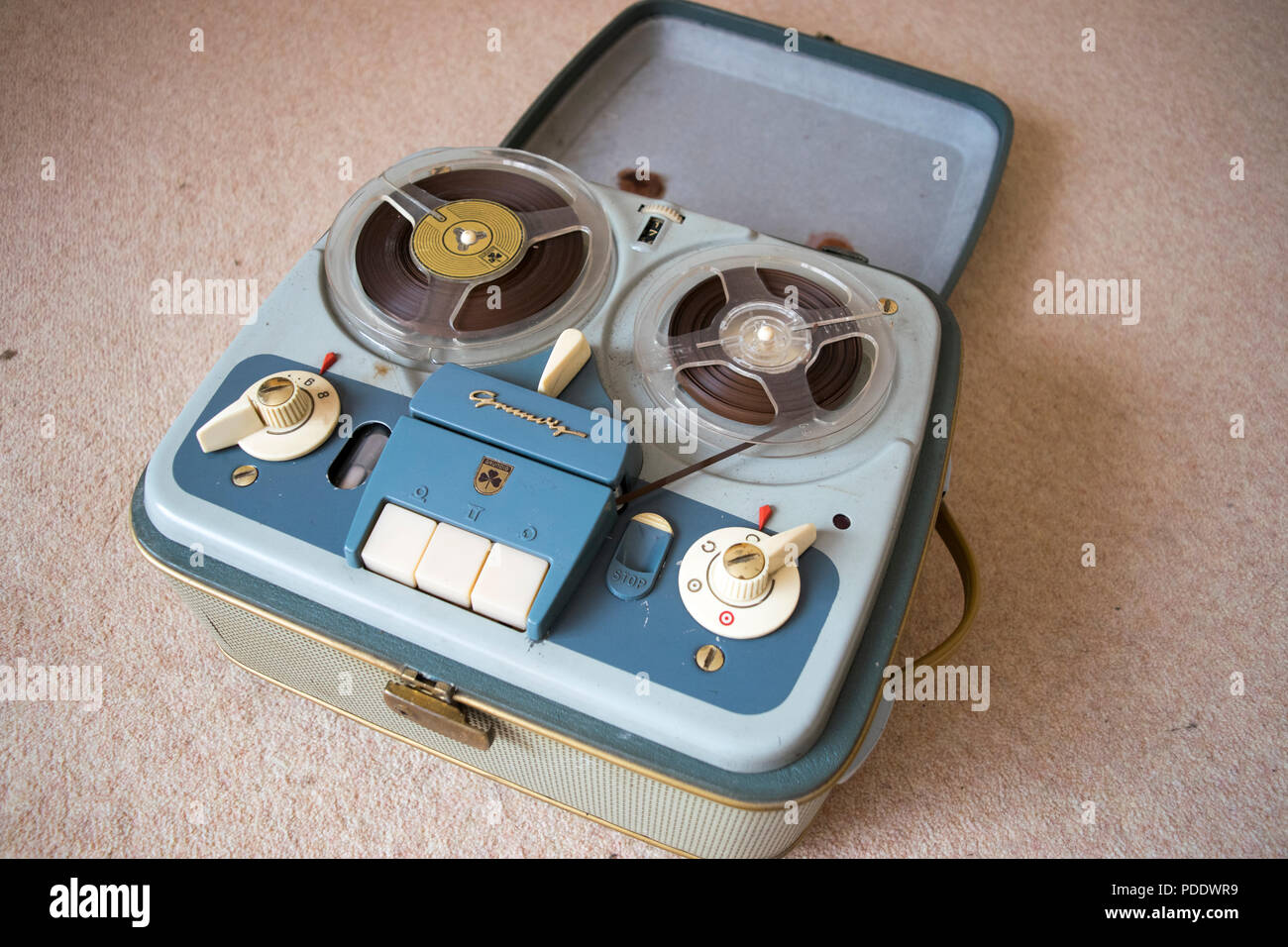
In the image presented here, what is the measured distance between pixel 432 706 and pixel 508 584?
16cm

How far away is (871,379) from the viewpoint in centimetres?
105

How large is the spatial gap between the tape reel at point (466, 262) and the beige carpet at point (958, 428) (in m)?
0.47

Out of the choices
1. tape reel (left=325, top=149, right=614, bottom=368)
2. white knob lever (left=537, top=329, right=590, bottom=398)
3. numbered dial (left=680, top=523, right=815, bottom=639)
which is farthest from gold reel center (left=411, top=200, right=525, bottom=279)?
numbered dial (left=680, top=523, right=815, bottom=639)

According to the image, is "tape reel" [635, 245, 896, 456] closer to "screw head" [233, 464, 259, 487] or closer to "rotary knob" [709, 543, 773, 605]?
"rotary knob" [709, 543, 773, 605]

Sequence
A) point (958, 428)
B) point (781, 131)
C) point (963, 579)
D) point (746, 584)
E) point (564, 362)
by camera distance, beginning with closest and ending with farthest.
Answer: point (746, 584) → point (564, 362) → point (963, 579) → point (958, 428) → point (781, 131)

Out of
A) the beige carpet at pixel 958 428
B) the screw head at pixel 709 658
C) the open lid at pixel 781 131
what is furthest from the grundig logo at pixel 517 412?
the open lid at pixel 781 131

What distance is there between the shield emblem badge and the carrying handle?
0.50 m

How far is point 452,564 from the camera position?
904 mm

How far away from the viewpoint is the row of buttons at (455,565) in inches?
35.1

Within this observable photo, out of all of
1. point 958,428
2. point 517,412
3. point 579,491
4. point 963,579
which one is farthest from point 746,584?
point 958,428

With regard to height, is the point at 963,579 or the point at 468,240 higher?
the point at 468,240

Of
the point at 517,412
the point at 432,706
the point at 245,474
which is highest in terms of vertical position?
the point at 517,412

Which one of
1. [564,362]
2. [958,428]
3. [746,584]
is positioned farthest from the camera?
[958,428]

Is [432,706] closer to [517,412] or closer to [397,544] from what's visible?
[397,544]
